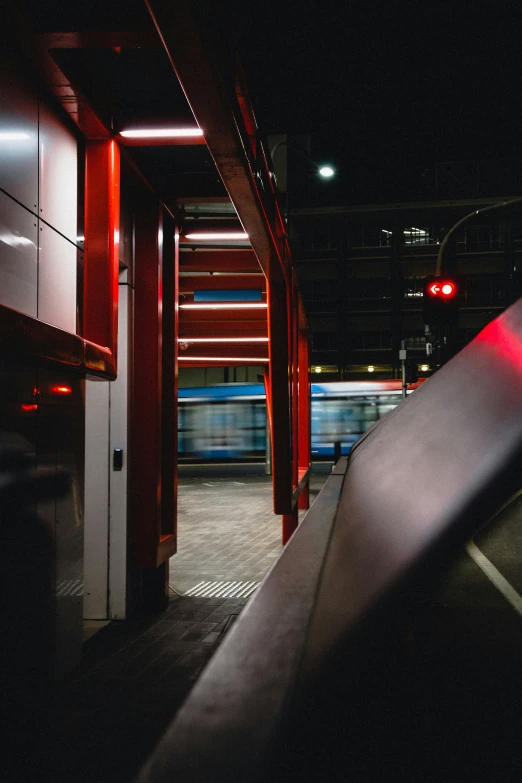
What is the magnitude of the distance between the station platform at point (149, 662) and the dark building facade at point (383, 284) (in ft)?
98.7

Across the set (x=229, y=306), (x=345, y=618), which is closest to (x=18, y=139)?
(x=345, y=618)

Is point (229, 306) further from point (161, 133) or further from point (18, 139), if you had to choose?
point (18, 139)

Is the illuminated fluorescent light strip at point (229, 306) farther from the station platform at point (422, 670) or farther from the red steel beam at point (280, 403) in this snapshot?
the station platform at point (422, 670)

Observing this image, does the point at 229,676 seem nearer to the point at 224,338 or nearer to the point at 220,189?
the point at 220,189

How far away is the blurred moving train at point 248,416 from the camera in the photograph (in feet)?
65.4

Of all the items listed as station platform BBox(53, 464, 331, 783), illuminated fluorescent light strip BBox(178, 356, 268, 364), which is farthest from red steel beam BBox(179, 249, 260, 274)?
illuminated fluorescent light strip BBox(178, 356, 268, 364)

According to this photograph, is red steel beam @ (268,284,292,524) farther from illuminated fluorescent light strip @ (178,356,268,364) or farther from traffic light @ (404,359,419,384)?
traffic light @ (404,359,419,384)

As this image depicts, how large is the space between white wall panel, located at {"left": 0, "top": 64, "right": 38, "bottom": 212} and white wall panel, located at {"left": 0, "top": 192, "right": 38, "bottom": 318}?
0.33 feet

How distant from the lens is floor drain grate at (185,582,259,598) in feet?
19.2

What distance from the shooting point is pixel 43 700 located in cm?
307

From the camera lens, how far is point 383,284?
3872cm

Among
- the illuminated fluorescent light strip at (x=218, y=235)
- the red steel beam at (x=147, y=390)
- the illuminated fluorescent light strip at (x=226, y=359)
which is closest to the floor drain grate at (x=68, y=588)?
the red steel beam at (x=147, y=390)

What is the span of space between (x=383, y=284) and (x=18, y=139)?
37.5 meters

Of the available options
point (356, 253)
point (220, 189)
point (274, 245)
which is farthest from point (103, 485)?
point (356, 253)
